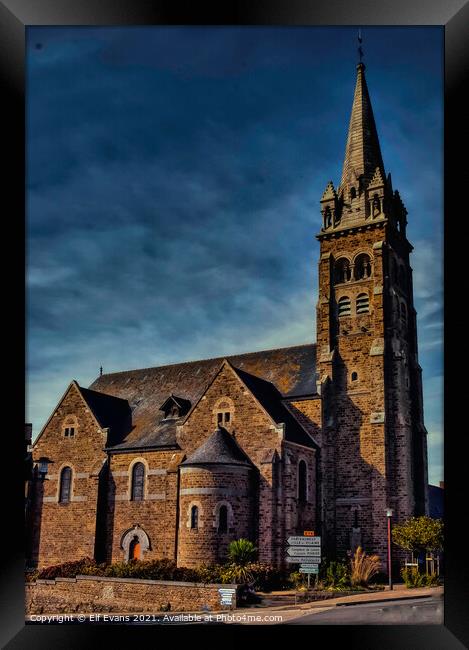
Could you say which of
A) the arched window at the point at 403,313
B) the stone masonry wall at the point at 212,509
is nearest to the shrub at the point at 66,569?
the stone masonry wall at the point at 212,509

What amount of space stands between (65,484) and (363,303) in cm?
1384

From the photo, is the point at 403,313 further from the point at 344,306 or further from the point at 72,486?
the point at 72,486

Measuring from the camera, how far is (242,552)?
957 inches

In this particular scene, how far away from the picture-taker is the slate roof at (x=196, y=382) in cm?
2889

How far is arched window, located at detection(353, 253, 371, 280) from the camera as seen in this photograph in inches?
1155

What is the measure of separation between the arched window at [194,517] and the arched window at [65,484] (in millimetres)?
6627

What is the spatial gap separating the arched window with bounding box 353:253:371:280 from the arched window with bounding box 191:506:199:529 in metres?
10.8

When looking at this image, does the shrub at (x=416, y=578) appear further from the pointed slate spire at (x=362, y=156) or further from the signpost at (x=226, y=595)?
the pointed slate spire at (x=362, y=156)

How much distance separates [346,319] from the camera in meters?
29.4
